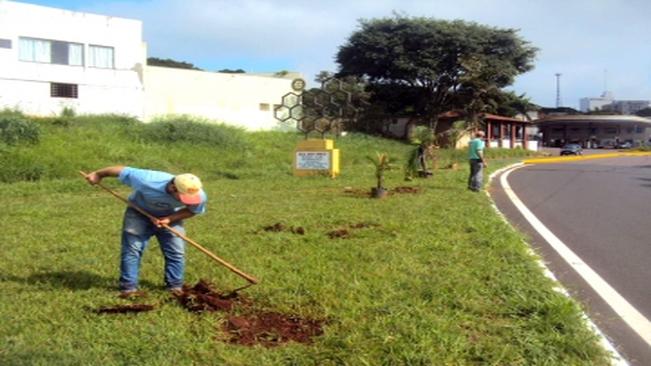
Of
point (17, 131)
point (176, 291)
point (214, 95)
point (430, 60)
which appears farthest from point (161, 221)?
point (430, 60)

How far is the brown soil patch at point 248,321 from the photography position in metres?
4.46

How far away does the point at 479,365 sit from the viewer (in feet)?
13.0

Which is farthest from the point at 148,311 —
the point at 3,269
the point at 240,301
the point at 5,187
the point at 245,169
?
the point at 245,169

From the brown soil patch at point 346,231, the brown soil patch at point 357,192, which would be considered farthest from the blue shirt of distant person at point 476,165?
the brown soil patch at point 346,231

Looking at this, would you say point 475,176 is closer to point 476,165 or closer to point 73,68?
point 476,165

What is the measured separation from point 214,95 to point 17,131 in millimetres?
18942

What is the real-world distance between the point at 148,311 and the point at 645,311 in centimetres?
394

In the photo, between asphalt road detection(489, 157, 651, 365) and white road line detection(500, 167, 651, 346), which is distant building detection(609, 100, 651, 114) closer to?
asphalt road detection(489, 157, 651, 365)

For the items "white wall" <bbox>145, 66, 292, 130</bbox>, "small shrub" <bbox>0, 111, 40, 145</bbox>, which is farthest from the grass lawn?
"white wall" <bbox>145, 66, 292, 130</bbox>

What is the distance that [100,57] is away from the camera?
36.1 metres

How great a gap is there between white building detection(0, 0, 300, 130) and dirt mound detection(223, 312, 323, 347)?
105 feet

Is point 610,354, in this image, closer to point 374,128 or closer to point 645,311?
point 645,311

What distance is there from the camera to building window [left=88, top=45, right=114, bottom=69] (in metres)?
35.8

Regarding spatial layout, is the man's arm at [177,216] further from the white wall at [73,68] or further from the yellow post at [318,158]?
the white wall at [73,68]
